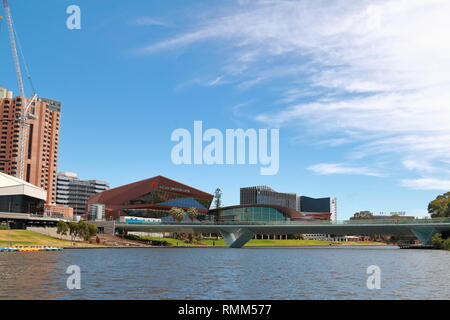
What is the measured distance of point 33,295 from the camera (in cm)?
3106

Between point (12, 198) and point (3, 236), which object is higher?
point (12, 198)

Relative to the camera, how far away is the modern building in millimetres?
149875

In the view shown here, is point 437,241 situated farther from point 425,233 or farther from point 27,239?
point 27,239

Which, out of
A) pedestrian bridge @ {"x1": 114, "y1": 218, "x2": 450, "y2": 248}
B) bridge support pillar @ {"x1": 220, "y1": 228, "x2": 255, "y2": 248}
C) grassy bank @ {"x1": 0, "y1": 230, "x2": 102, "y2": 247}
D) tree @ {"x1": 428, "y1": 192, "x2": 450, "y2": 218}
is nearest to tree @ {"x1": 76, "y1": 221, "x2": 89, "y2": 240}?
grassy bank @ {"x1": 0, "y1": 230, "x2": 102, "y2": 247}

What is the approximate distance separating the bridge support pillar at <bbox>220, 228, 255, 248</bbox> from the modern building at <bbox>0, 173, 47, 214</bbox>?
6561 cm

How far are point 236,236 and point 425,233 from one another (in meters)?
59.5

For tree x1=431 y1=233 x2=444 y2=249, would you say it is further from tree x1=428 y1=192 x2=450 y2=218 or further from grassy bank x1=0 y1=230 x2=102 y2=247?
grassy bank x1=0 y1=230 x2=102 y2=247

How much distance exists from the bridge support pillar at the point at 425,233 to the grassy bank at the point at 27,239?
98955mm

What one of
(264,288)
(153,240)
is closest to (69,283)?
(264,288)

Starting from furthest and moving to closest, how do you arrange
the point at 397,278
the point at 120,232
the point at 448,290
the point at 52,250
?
the point at 120,232
the point at 52,250
the point at 397,278
the point at 448,290

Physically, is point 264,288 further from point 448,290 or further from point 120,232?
point 120,232
